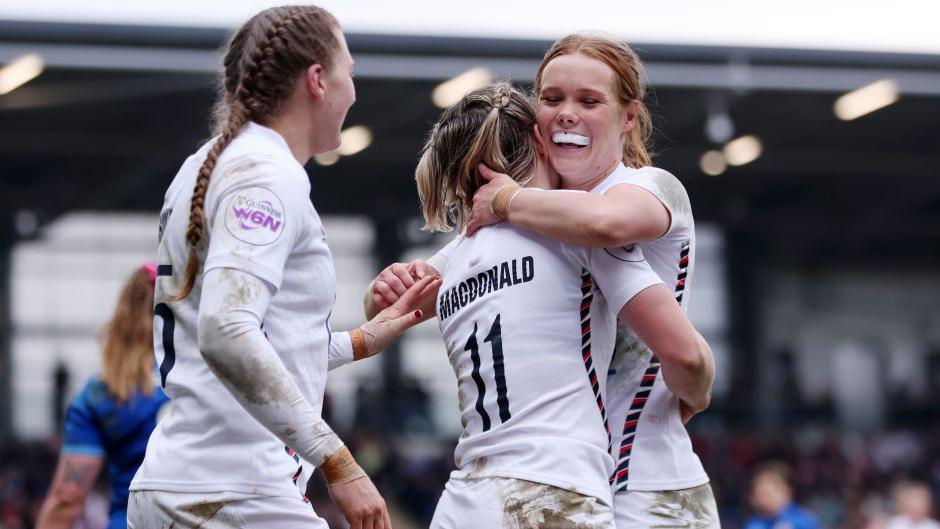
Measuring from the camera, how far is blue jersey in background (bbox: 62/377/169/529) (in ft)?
15.4

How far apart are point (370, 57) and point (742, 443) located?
15139 mm

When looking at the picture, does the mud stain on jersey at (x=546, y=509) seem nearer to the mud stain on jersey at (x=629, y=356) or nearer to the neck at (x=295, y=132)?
the mud stain on jersey at (x=629, y=356)

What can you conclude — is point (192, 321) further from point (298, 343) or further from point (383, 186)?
point (383, 186)

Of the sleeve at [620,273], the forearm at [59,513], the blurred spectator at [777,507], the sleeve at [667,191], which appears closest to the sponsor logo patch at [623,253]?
the sleeve at [620,273]

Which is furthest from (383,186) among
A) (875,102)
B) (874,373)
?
(874,373)

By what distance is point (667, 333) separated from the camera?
2611 millimetres

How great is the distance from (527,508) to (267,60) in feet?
3.57

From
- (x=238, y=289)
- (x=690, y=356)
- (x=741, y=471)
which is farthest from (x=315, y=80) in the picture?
(x=741, y=471)

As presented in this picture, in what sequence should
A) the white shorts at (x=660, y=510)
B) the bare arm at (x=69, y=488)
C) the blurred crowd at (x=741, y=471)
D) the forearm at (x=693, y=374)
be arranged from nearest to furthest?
the forearm at (x=693, y=374) → the white shorts at (x=660, y=510) → the bare arm at (x=69, y=488) → the blurred crowd at (x=741, y=471)

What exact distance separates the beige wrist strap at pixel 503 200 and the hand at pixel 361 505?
685 mm

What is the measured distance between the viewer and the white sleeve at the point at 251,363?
2.40 m

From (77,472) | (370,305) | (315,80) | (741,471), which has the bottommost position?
(741,471)

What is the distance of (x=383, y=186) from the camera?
27484 millimetres

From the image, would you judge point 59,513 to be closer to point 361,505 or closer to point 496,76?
point 361,505
